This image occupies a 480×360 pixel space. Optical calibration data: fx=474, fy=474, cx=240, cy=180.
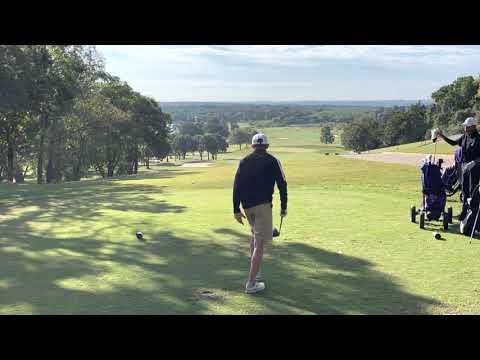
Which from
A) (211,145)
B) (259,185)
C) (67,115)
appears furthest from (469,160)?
(211,145)

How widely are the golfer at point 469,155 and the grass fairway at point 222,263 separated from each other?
4.17 ft

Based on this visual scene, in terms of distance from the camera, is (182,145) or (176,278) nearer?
(176,278)

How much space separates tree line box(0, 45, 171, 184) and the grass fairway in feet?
72.5

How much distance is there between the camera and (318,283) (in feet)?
24.6

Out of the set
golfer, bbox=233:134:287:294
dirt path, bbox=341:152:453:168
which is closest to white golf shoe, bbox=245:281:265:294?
golfer, bbox=233:134:287:294

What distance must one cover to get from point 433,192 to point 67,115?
45341 millimetres

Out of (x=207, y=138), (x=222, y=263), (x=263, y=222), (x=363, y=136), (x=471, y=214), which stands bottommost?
(x=222, y=263)

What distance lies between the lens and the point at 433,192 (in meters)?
12.4

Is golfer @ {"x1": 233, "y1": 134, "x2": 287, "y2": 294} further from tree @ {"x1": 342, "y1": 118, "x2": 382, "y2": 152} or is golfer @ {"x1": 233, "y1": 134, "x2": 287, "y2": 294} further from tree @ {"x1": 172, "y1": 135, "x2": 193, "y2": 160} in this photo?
tree @ {"x1": 172, "y1": 135, "x2": 193, "y2": 160}

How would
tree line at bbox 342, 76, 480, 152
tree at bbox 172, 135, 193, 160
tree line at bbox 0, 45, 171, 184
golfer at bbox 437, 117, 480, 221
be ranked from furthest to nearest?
tree at bbox 172, 135, 193, 160, tree line at bbox 342, 76, 480, 152, tree line at bbox 0, 45, 171, 184, golfer at bbox 437, 117, 480, 221

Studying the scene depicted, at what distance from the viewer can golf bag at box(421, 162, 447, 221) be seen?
12.3m

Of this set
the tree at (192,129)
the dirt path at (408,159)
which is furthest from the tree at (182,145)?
the dirt path at (408,159)

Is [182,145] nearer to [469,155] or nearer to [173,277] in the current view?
[469,155]
